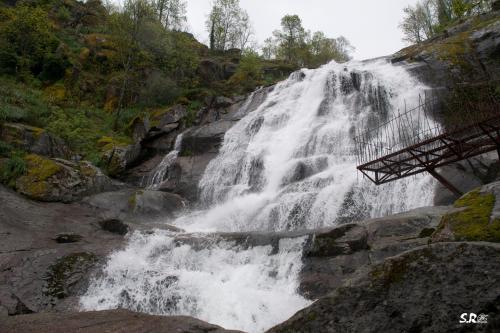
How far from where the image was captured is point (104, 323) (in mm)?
6418

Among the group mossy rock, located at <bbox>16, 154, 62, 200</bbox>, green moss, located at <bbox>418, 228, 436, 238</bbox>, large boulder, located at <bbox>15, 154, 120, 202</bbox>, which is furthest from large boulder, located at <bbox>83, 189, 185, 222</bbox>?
green moss, located at <bbox>418, 228, 436, 238</bbox>

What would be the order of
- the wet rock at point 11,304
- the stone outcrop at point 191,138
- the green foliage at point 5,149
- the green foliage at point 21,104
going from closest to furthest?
the wet rock at point 11,304
the green foliage at point 5,149
the green foliage at point 21,104
the stone outcrop at point 191,138

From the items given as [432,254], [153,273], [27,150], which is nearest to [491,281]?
[432,254]

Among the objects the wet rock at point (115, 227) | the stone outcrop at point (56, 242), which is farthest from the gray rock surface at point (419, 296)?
the wet rock at point (115, 227)

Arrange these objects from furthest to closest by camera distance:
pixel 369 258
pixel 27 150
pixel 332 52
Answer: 1. pixel 332 52
2. pixel 27 150
3. pixel 369 258

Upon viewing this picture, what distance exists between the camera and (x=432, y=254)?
372 centimetres

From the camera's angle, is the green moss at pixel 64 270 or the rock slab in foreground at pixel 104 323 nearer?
the rock slab in foreground at pixel 104 323

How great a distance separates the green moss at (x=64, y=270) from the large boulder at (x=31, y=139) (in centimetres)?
1076

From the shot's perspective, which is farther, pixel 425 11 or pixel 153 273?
pixel 425 11

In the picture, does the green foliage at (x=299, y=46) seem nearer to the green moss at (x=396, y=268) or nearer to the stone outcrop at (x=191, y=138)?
the stone outcrop at (x=191, y=138)

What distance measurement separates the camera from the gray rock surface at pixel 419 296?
3303 mm

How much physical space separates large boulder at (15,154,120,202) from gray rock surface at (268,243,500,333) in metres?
16.4

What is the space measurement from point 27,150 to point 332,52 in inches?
1742

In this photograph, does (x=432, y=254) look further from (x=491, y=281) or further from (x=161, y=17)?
(x=161, y=17)
